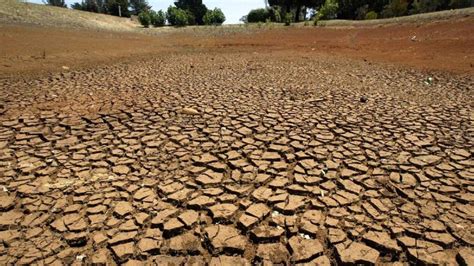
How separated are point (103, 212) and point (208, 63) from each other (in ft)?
22.4

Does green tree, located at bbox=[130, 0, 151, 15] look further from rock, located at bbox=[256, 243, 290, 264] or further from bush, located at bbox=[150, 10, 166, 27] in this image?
rock, located at bbox=[256, 243, 290, 264]

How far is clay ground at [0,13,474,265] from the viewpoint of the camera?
190 cm

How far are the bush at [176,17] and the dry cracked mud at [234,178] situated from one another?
24390 mm

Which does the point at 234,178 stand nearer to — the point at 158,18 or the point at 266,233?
the point at 266,233

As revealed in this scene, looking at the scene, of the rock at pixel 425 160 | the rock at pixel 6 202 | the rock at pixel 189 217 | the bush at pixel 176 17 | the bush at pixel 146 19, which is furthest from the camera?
the bush at pixel 176 17

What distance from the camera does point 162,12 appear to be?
2912cm

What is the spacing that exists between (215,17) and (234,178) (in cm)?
2993

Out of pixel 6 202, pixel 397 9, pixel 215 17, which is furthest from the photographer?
pixel 215 17

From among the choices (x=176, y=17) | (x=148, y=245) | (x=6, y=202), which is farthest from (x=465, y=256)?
(x=176, y=17)

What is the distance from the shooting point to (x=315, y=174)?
267 centimetres

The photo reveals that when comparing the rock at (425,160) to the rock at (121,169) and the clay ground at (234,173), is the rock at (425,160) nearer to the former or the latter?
the clay ground at (234,173)

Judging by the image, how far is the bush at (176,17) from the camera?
2747cm

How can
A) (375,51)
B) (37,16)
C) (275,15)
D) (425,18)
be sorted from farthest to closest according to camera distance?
1. (275,15)
2. (37,16)
3. (425,18)
4. (375,51)

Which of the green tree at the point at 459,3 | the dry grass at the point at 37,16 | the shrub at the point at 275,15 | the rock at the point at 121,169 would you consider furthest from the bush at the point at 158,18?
the rock at the point at 121,169
